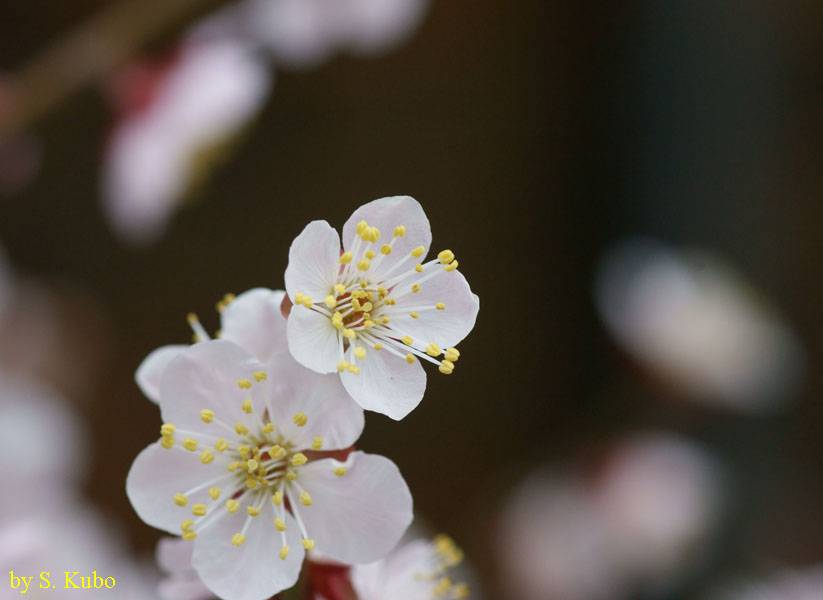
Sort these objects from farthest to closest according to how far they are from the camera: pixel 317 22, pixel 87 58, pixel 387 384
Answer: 1. pixel 317 22
2. pixel 87 58
3. pixel 387 384

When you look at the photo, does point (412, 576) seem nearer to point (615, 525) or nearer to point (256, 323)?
point (256, 323)

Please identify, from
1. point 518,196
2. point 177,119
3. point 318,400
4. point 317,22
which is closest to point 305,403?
point 318,400

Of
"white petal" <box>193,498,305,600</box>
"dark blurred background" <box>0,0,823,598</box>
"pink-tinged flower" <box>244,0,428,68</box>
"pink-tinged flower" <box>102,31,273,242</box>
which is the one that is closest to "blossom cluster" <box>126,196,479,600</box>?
"white petal" <box>193,498,305,600</box>

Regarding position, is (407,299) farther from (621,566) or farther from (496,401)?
(496,401)

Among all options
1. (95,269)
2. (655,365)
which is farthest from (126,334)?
(655,365)

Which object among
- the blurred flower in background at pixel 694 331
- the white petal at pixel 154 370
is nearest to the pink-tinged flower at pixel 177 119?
the white petal at pixel 154 370

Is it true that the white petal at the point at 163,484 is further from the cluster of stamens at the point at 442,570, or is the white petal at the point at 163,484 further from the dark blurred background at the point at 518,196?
the dark blurred background at the point at 518,196
